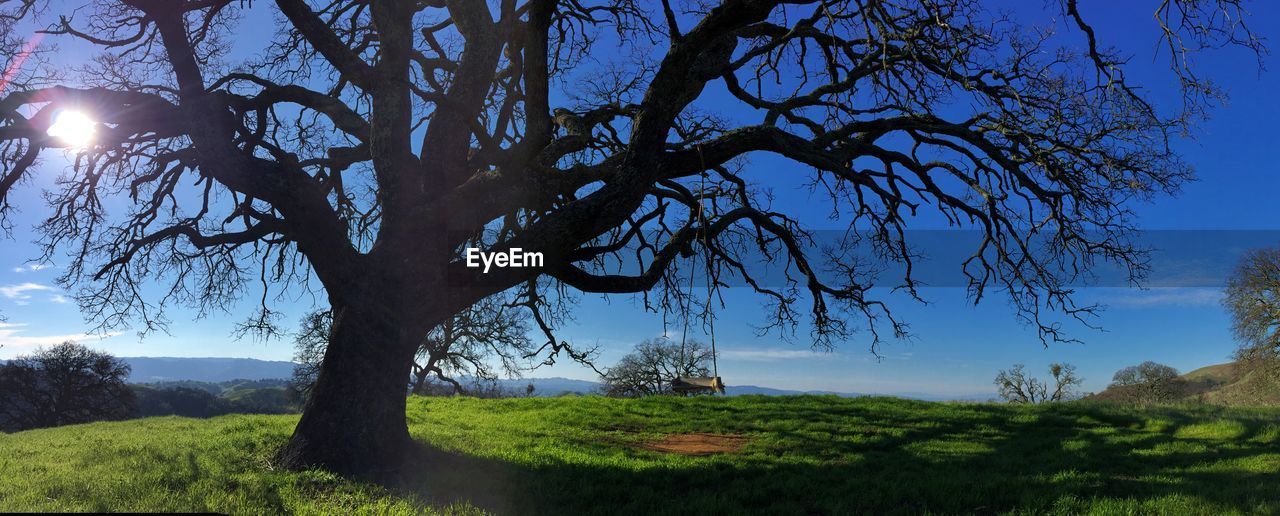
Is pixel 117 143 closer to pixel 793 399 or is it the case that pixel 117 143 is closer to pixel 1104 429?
pixel 793 399

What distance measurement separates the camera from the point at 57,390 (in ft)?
115

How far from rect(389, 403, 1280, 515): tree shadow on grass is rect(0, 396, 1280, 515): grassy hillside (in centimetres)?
3

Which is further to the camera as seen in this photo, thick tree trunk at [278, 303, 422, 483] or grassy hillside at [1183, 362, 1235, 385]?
grassy hillside at [1183, 362, 1235, 385]

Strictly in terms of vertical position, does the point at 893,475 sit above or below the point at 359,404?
below

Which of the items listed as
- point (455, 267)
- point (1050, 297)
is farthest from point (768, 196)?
point (455, 267)

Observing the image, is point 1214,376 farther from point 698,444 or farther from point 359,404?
point 359,404

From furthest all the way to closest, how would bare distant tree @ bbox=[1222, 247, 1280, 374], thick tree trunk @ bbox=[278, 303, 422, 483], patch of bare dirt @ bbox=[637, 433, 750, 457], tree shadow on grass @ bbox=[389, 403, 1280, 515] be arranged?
bare distant tree @ bbox=[1222, 247, 1280, 374] < patch of bare dirt @ bbox=[637, 433, 750, 457] < thick tree trunk @ bbox=[278, 303, 422, 483] < tree shadow on grass @ bbox=[389, 403, 1280, 515]

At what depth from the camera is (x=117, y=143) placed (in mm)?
10523

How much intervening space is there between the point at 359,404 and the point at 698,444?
246 inches

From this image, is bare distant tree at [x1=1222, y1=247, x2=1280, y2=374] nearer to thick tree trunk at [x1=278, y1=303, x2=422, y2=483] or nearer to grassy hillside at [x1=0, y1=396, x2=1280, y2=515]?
grassy hillside at [x1=0, y1=396, x2=1280, y2=515]

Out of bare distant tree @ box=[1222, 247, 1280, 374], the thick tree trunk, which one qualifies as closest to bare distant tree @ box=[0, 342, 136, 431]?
the thick tree trunk

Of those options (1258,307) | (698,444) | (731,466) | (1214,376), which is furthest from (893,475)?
(1214,376)

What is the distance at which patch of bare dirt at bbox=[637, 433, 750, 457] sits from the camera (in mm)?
11023

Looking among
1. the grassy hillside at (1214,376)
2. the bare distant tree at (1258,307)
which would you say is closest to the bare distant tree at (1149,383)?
the bare distant tree at (1258,307)
